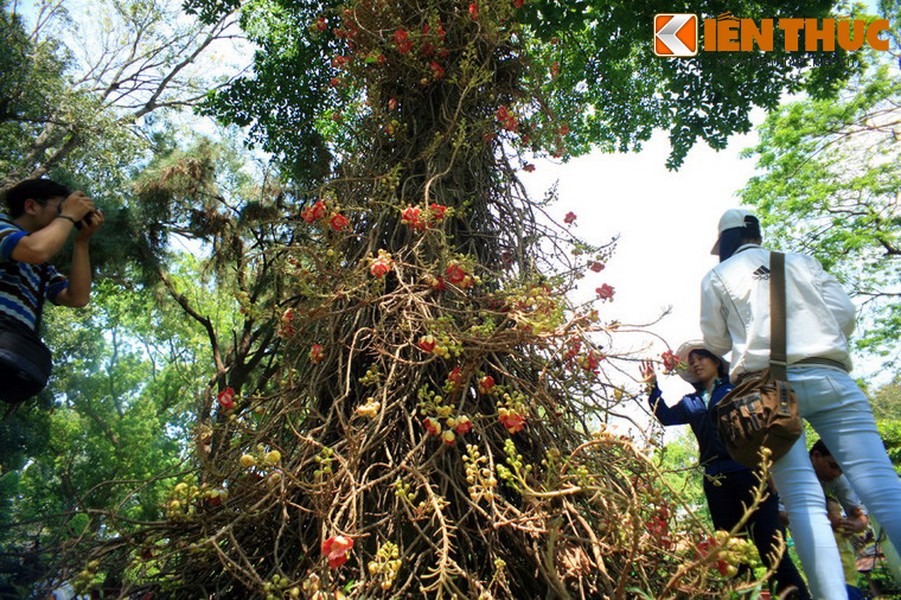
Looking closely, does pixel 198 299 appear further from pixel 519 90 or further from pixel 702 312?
pixel 702 312

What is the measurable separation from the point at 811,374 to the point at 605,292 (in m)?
0.68

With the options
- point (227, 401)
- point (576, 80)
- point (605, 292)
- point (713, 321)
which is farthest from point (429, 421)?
point (576, 80)

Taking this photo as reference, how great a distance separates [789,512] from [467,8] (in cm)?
233

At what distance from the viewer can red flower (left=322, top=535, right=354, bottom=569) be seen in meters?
1.20

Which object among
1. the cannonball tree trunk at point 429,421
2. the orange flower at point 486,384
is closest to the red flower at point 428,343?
the cannonball tree trunk at point 429,421

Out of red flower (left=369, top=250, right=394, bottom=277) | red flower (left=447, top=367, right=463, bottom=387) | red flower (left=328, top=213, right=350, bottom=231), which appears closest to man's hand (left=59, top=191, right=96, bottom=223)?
red flower (left=328, top=213, right=350, bottom=231)

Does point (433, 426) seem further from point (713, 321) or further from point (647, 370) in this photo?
point (713, 321)

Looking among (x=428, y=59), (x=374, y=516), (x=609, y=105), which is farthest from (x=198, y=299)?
(x=374, y=516)

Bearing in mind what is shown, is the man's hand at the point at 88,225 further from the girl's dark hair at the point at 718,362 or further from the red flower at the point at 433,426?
the girl's dark hair at the point at 718,362

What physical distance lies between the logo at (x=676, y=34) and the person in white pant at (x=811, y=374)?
2063 millimetres

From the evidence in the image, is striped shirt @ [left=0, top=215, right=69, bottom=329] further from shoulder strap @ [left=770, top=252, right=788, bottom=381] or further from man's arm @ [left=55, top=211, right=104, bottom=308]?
shoulder strap @ [left=770, top=252, right=788, bottom=381]

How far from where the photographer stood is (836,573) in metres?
1.42

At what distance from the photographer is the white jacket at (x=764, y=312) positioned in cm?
170

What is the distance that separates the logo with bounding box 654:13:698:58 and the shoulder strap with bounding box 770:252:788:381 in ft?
7.27
